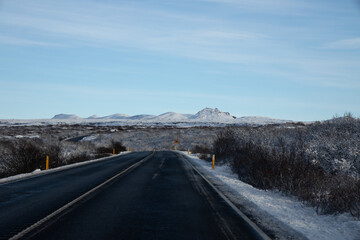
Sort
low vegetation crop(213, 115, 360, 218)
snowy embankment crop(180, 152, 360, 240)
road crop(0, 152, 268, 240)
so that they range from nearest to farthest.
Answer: road crop(0, 152, 268, 240) < snowy embankment crop(180, 152, 360, 240) < low vegetation crop(213, 115, 360, 218)

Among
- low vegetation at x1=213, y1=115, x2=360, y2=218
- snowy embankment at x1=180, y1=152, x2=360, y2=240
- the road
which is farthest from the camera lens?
low vegetation at x1=213, y1=115, x2=360, y2=218

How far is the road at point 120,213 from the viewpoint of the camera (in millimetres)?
6359

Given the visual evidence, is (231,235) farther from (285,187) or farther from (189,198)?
(285,187)

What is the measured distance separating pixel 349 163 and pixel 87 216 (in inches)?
521

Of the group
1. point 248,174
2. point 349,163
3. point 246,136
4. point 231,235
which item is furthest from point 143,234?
point 246,136

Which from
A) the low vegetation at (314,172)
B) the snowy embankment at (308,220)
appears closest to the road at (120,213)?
the snowy embankment at (308,220)

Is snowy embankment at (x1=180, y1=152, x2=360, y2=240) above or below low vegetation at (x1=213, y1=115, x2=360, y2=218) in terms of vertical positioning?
below

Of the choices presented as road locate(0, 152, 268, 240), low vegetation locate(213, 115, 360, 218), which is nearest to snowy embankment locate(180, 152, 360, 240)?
low vegetation locate(213, 115, 360, 218)

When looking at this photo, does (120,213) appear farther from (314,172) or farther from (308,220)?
(314,172)

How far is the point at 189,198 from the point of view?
10617mm

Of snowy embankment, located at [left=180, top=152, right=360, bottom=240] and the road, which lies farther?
snowy embankment, located at [left=180, top=152, right=360, bottom=240]

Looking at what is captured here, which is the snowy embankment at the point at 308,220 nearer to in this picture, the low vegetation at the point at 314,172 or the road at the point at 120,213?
the low vegetation at the point at 314,172

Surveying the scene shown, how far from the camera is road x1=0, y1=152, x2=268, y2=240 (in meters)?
6.36

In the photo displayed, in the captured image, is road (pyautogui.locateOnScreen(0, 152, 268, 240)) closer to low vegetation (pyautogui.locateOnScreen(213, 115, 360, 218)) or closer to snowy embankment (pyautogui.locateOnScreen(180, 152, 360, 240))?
snowy embankment (pyautogui.locateOnScreen(180, 152, 360, 240))
